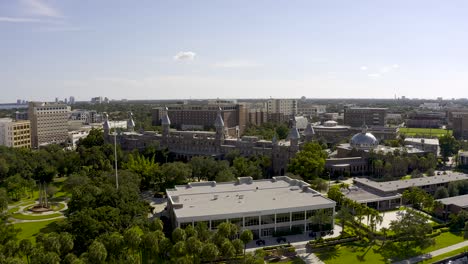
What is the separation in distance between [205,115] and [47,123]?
65092mm

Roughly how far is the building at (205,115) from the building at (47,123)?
41.4 meters

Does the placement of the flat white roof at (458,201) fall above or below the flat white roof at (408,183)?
below

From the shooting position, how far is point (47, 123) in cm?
14888

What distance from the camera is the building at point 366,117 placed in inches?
6845

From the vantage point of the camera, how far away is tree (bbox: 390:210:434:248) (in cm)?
4940

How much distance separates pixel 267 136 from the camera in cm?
13212

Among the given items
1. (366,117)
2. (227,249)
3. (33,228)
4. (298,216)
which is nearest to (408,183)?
(298,216)

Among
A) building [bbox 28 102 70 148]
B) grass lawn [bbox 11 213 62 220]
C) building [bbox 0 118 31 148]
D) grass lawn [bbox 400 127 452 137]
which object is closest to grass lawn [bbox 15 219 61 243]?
grass lawn [bbox 11 213 62 220]

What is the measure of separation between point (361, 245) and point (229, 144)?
56299 millimetres

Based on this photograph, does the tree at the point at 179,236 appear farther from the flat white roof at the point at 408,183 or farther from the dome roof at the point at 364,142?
the dome roof at the point at 364,142

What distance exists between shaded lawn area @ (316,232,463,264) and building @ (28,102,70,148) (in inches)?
4982

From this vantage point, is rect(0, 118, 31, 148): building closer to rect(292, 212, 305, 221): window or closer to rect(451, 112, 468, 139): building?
rect(292, 212, 305, 221): window

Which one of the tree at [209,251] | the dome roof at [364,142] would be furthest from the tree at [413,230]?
the dome roof at [364,142]

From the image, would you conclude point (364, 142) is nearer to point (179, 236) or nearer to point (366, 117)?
point (179, 236)
